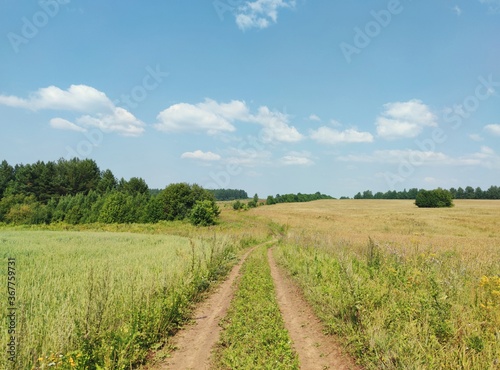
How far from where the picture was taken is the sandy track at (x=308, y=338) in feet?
19.1

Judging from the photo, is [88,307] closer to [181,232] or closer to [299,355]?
[299,355]

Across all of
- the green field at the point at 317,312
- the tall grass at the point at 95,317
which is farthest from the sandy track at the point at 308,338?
the tall grass at the point at 95,317

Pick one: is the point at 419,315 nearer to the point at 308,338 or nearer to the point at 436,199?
the point at 308,338

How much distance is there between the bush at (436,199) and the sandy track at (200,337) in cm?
8326

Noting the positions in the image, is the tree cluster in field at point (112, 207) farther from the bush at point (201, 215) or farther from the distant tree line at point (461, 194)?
the distant tree line at point (461, 194)

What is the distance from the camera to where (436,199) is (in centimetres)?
7762

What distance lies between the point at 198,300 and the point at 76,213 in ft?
190

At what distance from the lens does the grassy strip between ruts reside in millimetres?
5695

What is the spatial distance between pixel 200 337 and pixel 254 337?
1.46m

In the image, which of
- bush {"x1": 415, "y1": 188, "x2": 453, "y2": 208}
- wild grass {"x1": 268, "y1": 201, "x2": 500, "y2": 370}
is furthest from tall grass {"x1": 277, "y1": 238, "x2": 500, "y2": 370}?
bush {"x1": 415, "y1": 188, "x2": 453, "y2": 208}

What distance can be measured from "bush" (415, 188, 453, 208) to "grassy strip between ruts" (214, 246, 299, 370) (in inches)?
3252

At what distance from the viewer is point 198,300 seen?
1065 centimetres

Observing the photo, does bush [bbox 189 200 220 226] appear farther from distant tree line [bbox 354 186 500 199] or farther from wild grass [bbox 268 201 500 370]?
distant tree line [bbox 354 186 500 199]

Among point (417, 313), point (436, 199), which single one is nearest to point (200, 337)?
point (417, 313)
